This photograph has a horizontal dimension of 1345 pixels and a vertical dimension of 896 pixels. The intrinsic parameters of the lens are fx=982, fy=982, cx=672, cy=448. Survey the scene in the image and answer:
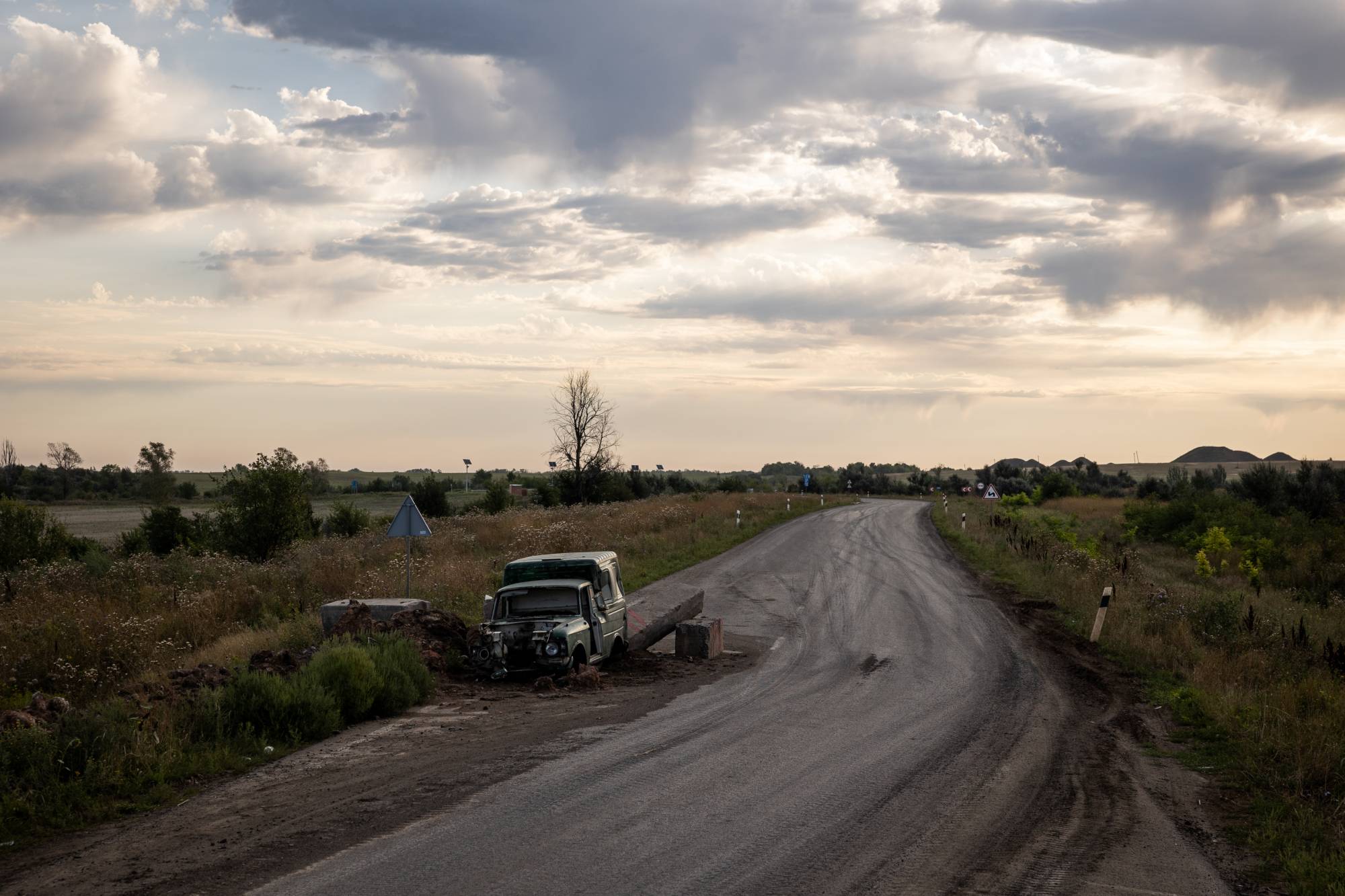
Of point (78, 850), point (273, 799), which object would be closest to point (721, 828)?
point (273, 799)

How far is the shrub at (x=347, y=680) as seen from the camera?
38.5 feet

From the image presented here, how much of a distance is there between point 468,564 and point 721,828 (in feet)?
64.1

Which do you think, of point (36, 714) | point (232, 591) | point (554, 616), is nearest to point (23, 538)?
point (232, 591)

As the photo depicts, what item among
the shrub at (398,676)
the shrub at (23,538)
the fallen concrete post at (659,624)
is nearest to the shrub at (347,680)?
the shrub at (398,676)

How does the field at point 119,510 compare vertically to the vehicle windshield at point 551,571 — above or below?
below

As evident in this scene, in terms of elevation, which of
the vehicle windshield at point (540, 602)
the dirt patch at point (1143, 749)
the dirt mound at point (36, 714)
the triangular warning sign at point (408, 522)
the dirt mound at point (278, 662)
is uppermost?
the triangular warning sign at point (408, 522)

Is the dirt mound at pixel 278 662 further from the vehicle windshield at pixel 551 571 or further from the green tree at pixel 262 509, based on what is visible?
the green tree at pixel 262 509

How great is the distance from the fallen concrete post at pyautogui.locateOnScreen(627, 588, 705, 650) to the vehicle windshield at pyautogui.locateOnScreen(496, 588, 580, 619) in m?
2.09

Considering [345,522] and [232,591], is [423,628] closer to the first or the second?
[232,591]

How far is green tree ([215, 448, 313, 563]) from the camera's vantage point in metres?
32.8

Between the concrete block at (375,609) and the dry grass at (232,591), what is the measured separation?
451 millimetres

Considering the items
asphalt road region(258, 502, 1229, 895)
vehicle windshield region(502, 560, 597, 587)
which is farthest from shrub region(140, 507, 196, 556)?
asphalt road region(258, 502, 1229, 895)

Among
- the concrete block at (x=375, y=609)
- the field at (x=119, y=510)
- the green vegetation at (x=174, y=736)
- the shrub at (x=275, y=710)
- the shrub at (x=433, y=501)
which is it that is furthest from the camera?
the field at (x=119, y=510)

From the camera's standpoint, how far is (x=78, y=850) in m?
7.29
